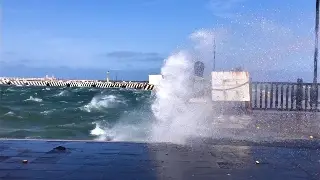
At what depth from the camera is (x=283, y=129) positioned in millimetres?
10922

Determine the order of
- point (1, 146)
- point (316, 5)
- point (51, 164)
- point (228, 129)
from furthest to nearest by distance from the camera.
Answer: point (316, 5), point (228, 129), point (1, 146), point (51, 164)

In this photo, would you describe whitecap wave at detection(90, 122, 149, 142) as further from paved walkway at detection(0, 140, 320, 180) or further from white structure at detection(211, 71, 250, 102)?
paved walkway at detection(0, 140, 320, 180)

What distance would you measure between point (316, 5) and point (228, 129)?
21.8 feet

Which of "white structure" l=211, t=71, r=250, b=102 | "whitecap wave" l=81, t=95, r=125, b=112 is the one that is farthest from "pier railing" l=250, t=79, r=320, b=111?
"whitecap wave" l=81, t=95, r=125, b=112

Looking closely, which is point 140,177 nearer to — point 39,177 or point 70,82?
point 39,177

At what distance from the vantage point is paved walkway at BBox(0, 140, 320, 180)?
576cm

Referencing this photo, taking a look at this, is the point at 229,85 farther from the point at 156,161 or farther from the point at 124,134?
the point at 124,134

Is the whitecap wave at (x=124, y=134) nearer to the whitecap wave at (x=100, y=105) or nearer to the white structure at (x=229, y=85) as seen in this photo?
the white structure at (x=229, y=85)

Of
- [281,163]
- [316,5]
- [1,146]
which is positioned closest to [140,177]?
[281,163]

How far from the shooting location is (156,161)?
668cm

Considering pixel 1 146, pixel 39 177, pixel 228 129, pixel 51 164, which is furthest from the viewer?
pixel 228 129

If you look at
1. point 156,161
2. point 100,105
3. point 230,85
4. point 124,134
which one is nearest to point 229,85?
point 230,85

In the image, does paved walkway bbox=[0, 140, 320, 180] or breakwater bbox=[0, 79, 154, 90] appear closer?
paved walkway bbox=[0, 140, 320, 180]

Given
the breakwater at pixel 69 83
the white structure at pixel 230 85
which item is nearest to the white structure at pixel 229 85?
the white structure at pixel 230 85
